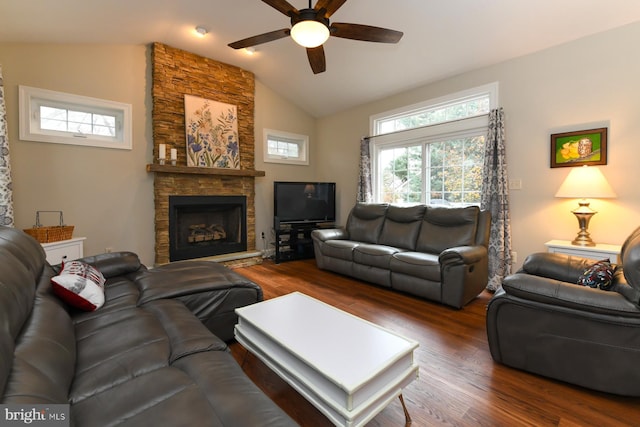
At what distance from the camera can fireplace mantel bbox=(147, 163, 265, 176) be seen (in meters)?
3.89

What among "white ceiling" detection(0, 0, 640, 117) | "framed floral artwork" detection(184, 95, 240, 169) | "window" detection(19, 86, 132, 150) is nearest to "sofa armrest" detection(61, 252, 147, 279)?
"window" detection(19, 86, 132, 150)

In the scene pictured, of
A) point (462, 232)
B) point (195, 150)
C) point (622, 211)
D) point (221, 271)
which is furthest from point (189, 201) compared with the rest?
point (622, 211)

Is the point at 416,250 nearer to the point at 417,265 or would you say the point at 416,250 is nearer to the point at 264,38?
the point at 417,265

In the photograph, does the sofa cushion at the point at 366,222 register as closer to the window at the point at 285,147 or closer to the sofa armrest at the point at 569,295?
the window at the point at 285,147

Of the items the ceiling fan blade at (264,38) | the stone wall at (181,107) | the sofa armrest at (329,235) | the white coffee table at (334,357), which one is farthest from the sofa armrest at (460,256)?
the stone wall at (181,107)

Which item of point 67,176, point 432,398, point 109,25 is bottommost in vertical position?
point 432,398

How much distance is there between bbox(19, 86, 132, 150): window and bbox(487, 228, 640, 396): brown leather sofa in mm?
4632

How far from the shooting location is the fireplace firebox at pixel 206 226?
4227mm

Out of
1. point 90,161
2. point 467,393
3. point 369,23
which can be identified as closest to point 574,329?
point 467,393

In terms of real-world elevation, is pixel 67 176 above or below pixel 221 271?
above

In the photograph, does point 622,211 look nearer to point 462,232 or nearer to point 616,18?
point 462,232

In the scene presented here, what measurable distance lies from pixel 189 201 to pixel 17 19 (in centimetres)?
249

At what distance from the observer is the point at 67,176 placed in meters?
3.44

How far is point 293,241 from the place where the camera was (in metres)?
5.02
